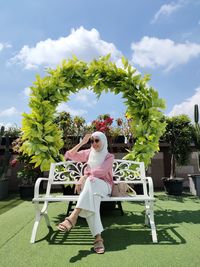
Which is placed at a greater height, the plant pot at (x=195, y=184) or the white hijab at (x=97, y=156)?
the white hijab at (x=97, y=156)

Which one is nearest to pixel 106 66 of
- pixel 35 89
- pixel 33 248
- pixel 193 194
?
pixel 35 89

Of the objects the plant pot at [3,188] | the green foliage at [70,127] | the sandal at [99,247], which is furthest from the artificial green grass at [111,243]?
the green foliage at [70,127]

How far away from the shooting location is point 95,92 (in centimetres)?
449

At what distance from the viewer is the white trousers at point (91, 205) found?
267 cm

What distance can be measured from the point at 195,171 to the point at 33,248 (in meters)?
6.58

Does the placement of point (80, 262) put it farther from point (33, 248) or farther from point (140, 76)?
point (140, 76)

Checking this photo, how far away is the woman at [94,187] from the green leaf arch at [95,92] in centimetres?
58

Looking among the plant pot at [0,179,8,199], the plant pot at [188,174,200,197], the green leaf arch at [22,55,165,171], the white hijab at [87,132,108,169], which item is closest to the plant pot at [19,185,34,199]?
the plant pot at [0,179,8,199]

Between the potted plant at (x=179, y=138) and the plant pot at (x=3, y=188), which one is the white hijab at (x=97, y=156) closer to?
the plant pot at (x=3, y=188)

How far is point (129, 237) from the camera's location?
2922mm

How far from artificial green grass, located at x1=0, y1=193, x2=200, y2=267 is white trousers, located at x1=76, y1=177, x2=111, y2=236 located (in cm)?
20

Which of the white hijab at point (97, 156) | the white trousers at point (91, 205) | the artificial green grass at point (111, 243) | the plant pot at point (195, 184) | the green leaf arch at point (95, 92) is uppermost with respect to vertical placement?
the green leaf arch at point (95, 92)

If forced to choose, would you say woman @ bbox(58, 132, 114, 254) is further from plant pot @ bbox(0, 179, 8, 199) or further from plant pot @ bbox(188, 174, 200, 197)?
plant pot @ bbox(188, 174, 200, 197)

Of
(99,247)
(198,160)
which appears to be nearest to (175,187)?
(198,160)
